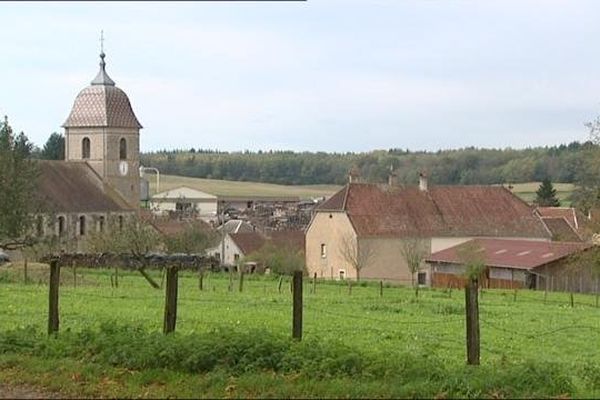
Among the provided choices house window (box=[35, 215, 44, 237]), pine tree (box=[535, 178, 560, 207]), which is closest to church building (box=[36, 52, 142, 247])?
house window (box=[35, 215, 44, 237])

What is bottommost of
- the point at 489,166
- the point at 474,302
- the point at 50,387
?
the point at 50,387

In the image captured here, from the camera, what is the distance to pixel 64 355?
43.0 feet

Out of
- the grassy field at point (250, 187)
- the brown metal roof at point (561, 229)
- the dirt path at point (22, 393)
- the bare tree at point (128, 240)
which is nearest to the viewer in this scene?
the dirt path at point (22, 393)

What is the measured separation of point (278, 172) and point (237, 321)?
159 m

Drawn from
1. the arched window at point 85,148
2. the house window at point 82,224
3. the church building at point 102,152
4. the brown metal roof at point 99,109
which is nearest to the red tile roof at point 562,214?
the church building at point 102,152

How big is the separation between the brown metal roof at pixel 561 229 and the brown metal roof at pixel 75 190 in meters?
33.9

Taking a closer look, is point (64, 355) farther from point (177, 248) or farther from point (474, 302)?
point (177, 248)

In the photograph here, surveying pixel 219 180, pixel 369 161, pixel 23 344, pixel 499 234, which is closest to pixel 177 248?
pixel 499 234

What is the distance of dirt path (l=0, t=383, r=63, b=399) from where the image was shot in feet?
37.1

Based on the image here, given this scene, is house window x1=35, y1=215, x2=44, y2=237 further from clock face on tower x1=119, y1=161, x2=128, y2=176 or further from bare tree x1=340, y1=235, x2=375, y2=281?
clock face on tower x1=119, y1=161, x2=128, y2=176

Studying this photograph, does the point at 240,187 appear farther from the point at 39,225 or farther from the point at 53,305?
the point at 53,305

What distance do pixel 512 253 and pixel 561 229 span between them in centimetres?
1576

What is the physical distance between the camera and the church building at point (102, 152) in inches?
3292

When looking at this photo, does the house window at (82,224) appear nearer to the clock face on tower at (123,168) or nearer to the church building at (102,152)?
the church building at (102,152)
